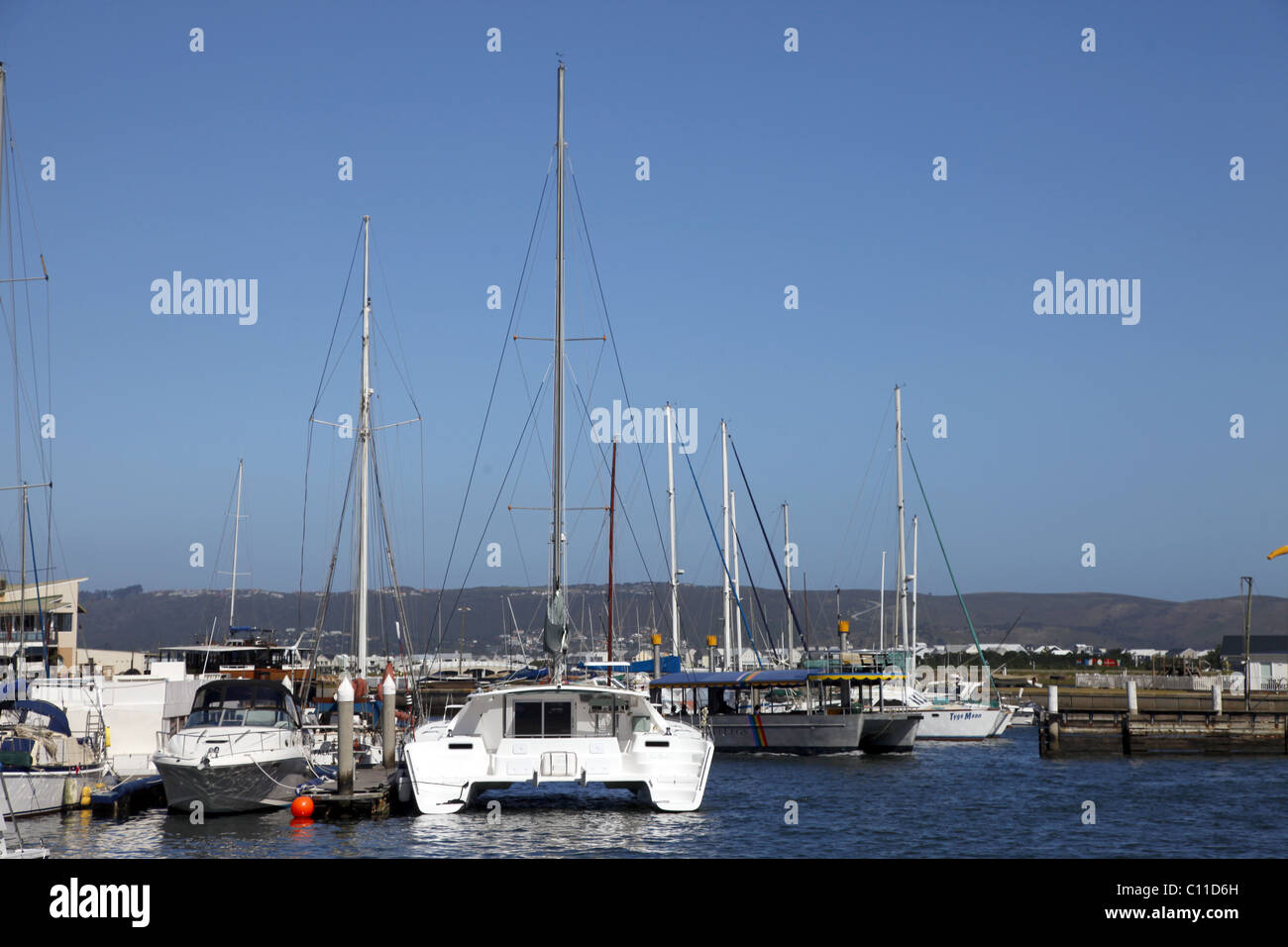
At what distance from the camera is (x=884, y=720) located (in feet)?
169

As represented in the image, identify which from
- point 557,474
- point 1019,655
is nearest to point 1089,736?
point 557,474

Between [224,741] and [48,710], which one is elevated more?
[48,710]

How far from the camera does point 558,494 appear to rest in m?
32.5

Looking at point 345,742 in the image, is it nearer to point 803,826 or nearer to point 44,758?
point 44,758

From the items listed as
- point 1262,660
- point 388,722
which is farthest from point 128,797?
point 1262,660

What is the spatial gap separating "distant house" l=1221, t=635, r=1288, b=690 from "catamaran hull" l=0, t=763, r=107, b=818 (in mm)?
64702

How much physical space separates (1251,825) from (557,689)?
17179mm

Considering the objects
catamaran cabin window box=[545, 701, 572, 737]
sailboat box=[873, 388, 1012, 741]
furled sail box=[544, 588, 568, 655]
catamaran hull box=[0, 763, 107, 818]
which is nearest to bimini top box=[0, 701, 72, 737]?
catamaran hull box=[0, 763, 107, 818]

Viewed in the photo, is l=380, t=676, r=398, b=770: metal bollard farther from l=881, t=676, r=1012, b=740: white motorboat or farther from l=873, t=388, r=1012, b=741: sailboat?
l=881, t=676, r=1012, b=740: white motorboat

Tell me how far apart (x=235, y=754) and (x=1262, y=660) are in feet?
344

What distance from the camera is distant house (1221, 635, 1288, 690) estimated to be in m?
87.2

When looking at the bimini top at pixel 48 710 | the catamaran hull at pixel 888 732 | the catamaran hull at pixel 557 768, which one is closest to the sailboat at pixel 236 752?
the bimini top at pixel 48 710

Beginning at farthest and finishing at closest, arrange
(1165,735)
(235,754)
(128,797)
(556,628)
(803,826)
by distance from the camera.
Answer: (1165,735), (128,797), (556,628), (803,826), (235,754)
